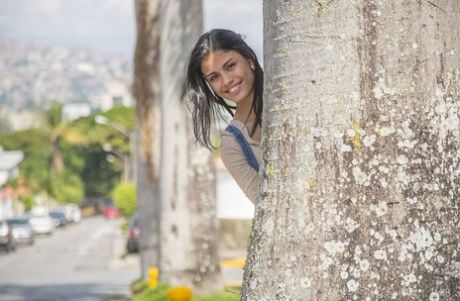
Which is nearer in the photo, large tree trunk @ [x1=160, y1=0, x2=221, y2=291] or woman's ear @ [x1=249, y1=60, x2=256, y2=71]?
woman's ear @ [x1=249, y1=60, x2=256, y2=71]

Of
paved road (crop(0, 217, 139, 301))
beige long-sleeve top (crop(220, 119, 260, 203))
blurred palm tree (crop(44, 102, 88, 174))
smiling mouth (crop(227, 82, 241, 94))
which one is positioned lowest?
paved road (crop(0, 217, 139, 301))

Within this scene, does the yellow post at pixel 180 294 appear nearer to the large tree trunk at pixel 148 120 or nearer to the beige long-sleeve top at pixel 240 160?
the beige long-sleeve top at pixel 240 160

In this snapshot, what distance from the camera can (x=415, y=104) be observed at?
3.86 meters

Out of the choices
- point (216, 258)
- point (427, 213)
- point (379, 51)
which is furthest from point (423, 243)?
point (216, 258)

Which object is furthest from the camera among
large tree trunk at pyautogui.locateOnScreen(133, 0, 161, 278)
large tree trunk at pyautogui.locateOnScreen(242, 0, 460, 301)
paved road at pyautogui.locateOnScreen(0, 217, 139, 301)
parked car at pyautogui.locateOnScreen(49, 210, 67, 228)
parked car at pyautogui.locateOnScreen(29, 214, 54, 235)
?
parked car at pyautogui.locateOnScreen(49, 210, 67, 228)

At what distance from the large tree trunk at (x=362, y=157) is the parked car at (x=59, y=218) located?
8486 centimetres

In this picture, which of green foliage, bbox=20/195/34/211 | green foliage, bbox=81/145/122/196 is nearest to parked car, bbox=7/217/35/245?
green foliage, bbox=20/195/34/211

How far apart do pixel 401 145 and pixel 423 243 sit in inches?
11.7

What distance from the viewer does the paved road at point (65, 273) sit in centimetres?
2505

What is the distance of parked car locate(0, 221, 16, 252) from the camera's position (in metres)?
48.9

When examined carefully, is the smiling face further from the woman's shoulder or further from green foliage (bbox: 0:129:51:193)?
green foliage (bbox: 0:129:51:193)

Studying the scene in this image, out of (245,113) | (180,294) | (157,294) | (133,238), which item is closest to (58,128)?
(133,238)

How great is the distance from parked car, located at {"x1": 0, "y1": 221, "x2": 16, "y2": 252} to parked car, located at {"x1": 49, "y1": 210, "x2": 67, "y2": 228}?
3733 cm

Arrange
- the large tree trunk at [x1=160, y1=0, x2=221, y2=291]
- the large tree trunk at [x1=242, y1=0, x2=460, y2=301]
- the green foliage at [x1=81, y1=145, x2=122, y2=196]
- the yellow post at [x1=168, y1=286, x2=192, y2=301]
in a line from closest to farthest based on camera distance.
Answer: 1. the large tree trunk at [x1=242, y1=0, x2=460, y2=301]
2. the yellow post at [x1=168, y1=286, x2=192, y2=301]
3. the large tree trunk at [x1=160, y1=0, x2=221, y2=291]
4. the green foliage at [x1=81, y1=145, x2=122, y2=196]
